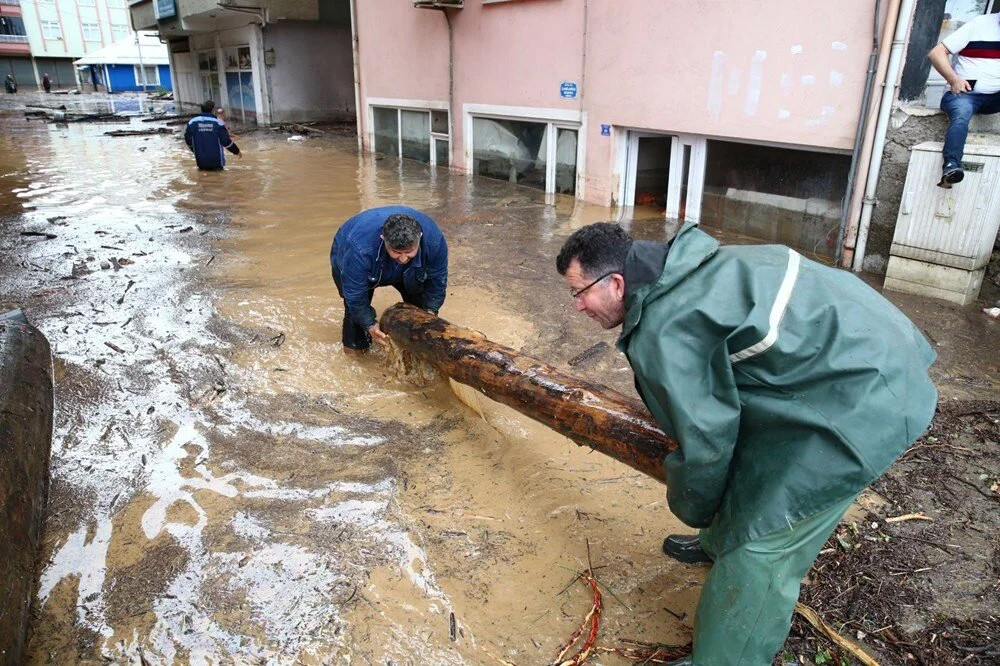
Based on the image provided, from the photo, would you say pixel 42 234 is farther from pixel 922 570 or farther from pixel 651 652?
pixel 922 570

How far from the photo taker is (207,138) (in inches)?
523

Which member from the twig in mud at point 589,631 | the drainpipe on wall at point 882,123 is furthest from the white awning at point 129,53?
the twig in mud at point 589,631

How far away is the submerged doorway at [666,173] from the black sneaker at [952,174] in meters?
3.61

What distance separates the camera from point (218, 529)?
11.7 ft

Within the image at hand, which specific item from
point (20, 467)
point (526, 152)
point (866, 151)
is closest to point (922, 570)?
point (20, 467)

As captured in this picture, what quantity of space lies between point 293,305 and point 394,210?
6.92 feet

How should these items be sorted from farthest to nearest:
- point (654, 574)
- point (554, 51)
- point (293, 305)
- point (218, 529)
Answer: point (554, 51), point (293, 305), point (218, 529), point (654, 574)

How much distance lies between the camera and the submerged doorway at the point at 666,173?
9.46m

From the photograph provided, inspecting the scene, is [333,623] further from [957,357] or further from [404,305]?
[957,357]

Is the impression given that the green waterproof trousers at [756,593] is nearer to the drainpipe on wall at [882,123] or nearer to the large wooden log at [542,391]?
the large wooden log at [542,391]

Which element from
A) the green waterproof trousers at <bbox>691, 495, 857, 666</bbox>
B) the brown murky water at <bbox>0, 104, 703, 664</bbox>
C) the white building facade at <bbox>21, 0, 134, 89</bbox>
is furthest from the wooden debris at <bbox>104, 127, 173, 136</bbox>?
the white building facade at <bbox>21, 0, 134, 89</bbox>

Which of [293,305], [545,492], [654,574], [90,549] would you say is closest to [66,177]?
[293,305]

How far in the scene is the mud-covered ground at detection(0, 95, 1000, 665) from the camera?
9.62 ft

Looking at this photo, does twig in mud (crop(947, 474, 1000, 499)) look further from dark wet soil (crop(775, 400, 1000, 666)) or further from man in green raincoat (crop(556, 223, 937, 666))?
man in green raincoat (crop(556, 223, 937, 666))
